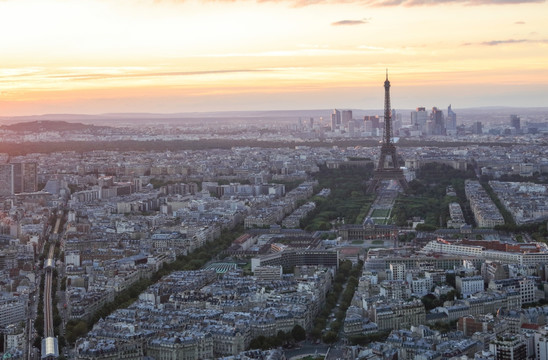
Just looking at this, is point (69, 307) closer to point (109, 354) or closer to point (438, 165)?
point (109, 354)

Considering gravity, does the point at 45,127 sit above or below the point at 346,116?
below

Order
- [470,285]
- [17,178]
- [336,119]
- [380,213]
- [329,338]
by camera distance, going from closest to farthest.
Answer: [329,338] → [470,285] → [380,213] → [17,178] → [336,119]

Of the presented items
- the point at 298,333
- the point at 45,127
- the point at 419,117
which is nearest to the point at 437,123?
the point at 419,117

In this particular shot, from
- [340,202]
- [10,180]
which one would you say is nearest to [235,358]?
[340,202]

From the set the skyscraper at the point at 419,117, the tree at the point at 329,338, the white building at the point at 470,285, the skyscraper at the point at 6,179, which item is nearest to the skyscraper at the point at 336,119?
the skyscraper at the point at 419,117

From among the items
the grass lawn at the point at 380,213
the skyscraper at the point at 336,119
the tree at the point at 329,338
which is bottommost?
the tree at the point at 329,338

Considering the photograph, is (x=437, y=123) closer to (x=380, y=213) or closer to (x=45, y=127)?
(x=45, y=127)

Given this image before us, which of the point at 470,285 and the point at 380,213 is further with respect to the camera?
the point at 380,213

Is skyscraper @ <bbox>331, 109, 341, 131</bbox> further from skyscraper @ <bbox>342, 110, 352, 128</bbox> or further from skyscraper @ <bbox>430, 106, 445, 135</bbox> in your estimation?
skyscraper @ <bbox>430, 106, 445, 135</bbox>

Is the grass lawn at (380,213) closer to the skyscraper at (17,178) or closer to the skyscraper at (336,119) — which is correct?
the skyscraper at (17,178)
